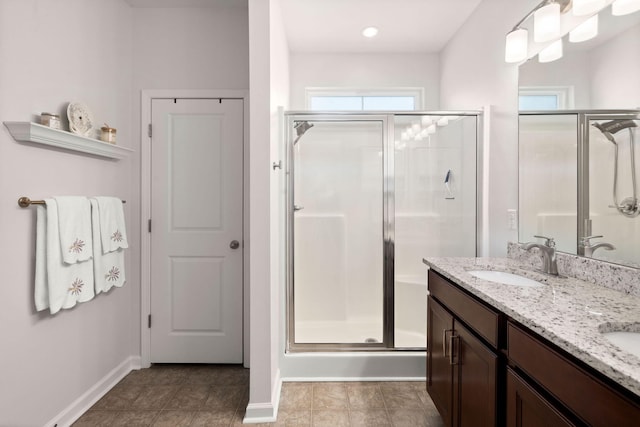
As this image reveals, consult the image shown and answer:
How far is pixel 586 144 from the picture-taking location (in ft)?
4.79

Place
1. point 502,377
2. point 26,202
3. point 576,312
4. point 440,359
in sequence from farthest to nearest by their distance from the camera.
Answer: point 440,359
point 26,202
point 502,377
point 576,312

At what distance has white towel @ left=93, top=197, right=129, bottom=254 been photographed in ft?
6.60

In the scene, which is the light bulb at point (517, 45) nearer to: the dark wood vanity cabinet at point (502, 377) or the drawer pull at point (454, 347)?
the dark wood vanity cabinet at point (502, 377)

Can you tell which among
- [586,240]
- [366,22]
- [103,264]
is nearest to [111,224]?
[103,264]

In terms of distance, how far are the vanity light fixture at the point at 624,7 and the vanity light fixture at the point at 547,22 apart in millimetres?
296

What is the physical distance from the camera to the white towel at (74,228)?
1697 mm

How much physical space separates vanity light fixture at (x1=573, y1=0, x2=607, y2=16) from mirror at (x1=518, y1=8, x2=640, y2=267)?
0.14ft

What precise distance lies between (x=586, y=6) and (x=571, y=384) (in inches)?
62.5

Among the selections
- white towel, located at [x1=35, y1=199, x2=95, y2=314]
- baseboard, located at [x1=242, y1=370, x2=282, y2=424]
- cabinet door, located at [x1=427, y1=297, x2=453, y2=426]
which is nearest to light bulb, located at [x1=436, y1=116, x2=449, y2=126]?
cabinet door, located at [x1=427, y1=297, x2=453, y2=426]

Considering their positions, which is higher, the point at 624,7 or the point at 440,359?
the point at 624,7

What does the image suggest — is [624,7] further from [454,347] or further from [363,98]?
[363,98]

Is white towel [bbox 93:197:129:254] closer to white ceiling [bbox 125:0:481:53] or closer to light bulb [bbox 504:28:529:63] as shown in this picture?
white ceiling [bbox 125:0:481:53]

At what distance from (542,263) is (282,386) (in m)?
1.79

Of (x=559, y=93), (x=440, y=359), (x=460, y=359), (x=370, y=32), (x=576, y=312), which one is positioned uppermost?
(x=370, y=32)
